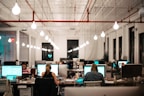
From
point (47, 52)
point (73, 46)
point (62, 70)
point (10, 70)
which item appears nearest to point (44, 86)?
point (10, 70)

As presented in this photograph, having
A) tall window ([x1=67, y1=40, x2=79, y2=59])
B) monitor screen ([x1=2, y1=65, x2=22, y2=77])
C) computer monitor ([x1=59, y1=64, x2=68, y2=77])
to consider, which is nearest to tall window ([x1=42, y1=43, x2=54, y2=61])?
tall window ([x1=67, y1=40, x2=79, y2=59])

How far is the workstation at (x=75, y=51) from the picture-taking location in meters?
5.60

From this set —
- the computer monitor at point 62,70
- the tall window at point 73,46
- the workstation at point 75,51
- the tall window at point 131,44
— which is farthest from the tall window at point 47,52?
the computer monitor at point 62,70

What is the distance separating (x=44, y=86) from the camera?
221 inches

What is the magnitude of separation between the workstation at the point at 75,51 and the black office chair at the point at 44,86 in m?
0.02

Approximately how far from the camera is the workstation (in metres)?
5.60

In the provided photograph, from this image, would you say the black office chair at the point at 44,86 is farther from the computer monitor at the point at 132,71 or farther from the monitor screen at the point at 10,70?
the computer monitor at the point at 132,71

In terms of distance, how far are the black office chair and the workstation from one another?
2 cm

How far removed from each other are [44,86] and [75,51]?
19.7 m

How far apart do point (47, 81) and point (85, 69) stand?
1.86 meters

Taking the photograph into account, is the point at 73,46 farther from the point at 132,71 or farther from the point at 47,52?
the point at 132,71

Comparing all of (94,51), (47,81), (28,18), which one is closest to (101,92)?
(47,81)

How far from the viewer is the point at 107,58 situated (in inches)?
805

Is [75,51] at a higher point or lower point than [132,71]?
higher
